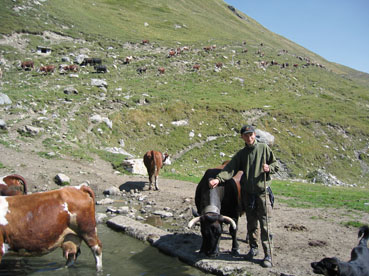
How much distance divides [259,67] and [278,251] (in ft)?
172

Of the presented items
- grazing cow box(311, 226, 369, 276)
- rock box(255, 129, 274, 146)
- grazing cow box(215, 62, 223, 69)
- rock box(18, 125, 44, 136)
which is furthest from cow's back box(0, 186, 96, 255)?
grazing cow box(215, 62, 223, 69)

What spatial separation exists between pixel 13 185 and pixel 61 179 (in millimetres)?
5509

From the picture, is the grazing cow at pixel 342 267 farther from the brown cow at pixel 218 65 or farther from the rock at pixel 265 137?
the brown cow at pixel 218 65

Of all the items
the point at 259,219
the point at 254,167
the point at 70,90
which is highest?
the point at 70,90

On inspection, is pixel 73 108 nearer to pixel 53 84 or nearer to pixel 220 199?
pixel 53 84

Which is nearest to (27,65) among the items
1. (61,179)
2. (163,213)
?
(61,179)

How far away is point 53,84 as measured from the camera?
30.7m

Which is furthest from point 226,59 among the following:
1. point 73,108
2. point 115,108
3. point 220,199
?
point 220,199

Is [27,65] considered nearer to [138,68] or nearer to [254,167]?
[138,68]

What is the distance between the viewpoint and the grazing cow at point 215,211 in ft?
21.2

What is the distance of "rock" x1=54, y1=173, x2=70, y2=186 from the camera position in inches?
567

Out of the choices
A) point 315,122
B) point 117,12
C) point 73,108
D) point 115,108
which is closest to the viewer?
point 73,108

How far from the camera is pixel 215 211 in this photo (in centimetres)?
670

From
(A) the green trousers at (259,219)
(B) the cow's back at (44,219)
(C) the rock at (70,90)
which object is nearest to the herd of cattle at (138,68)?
(C) the rock at (70,90)
